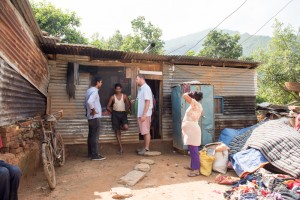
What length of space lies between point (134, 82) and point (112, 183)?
4.02m

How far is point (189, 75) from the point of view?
9086mm

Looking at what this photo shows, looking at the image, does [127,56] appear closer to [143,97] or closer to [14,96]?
[143,97]

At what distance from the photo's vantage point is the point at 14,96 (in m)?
4.31

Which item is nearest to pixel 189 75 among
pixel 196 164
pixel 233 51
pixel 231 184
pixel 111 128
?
pixel 111 128

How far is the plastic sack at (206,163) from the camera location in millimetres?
5703

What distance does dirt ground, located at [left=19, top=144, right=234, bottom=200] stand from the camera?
439cm

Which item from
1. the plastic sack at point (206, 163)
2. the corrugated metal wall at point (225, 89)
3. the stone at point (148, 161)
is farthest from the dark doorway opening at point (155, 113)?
the plastic sack at point (206, 163)

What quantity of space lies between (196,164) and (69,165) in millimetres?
3232

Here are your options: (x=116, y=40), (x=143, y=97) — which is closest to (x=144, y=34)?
(x=116, y=40)

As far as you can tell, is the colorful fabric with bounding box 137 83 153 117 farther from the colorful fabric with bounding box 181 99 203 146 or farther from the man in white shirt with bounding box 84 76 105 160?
the colorful fabric with bounding box 181 99 203 146

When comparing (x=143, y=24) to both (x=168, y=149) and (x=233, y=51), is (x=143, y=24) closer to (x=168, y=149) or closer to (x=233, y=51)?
(x=233, y=51)

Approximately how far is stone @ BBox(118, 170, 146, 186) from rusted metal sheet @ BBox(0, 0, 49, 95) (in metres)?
2.88

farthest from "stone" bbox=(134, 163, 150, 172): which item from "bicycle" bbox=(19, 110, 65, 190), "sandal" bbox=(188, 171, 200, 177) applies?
"bicycle" bbox=(19, 110, 65, 190)

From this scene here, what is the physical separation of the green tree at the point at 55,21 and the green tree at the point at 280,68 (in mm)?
16735
